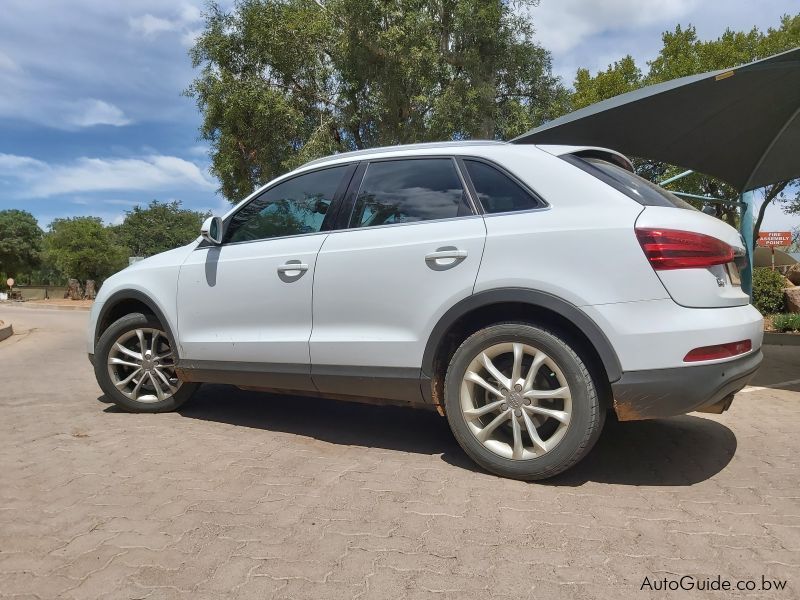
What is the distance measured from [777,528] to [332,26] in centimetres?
1498

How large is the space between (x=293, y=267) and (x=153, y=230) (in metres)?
74.6

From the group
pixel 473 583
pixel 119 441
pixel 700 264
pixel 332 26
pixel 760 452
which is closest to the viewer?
pixel 473 583

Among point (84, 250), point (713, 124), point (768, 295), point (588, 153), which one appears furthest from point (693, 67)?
point (84, 250)

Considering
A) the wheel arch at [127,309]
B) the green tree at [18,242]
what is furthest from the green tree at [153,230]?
the wheel arch at [127,309]

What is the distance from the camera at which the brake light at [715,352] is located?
2619 mm

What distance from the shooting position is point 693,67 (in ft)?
59.0

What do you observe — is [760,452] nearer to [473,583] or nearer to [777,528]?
[777,528]

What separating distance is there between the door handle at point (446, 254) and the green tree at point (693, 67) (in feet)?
50.2

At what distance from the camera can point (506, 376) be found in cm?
300

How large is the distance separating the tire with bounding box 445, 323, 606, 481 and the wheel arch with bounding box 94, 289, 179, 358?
2294 mm

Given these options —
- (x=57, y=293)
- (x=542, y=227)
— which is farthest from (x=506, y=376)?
(x=57, y=293)

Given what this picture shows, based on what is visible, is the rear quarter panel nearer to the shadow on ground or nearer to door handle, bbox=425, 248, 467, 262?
door handle, bbox=425, 248, 467, 262

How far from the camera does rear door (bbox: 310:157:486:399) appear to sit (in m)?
3.11

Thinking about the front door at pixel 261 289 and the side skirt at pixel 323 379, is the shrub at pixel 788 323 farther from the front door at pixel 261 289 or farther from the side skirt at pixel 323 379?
the front door at pixel 261 289
